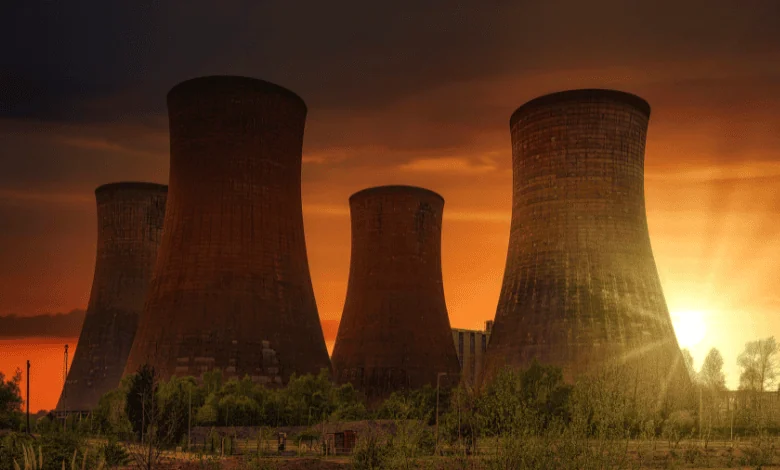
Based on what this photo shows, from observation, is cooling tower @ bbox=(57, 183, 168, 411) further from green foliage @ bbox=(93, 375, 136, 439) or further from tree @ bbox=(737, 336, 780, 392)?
tree @ bbox=(737, 336, 780, 392)

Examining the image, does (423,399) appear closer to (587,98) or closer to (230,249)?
(230,249)

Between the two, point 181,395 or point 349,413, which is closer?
point 181,395

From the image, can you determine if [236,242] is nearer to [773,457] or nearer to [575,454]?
[773,457]

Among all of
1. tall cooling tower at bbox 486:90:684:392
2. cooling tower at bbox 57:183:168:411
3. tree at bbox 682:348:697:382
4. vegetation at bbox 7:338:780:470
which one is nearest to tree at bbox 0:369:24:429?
vegetation at bbox 7:338:780:470

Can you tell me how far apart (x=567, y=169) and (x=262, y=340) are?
458 inches

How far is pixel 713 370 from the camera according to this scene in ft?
125

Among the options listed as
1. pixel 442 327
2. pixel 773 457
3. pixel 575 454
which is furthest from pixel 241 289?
pixel 575 454

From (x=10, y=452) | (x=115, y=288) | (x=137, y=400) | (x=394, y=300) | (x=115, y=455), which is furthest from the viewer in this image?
(x=115, y=288)

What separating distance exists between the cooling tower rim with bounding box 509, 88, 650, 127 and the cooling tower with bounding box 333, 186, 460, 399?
32.5 ft

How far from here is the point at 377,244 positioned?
38750 millimetres

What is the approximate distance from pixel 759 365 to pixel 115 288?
2845 centimetres

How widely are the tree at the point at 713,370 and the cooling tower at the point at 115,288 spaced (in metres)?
24.9

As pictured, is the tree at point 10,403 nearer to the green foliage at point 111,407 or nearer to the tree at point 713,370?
the green foliage at point 111,407

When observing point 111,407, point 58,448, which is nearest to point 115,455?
point 58,448
